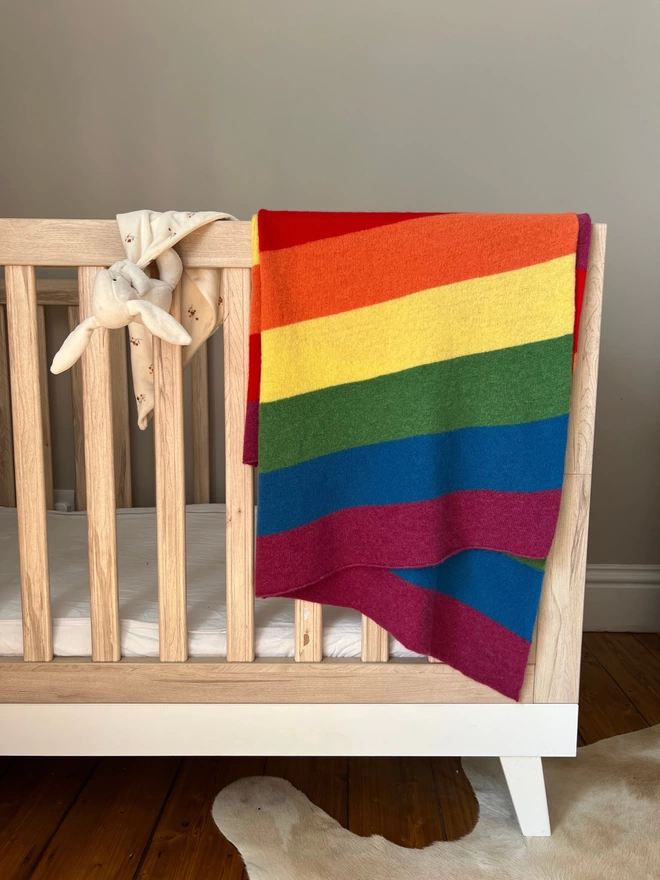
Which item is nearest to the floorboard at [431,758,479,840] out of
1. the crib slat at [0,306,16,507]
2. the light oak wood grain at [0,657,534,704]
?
the light oak wood grain at [0,657,534,704]

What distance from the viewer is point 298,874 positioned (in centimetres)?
94

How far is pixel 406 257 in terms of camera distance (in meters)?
0.85

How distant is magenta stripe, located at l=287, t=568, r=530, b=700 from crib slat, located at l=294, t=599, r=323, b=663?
0.02 metres

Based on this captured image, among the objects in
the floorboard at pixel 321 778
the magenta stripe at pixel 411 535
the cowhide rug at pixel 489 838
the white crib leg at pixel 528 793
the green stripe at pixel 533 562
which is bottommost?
the floorboard at pixel 321 778

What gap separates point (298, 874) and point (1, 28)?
1.90m

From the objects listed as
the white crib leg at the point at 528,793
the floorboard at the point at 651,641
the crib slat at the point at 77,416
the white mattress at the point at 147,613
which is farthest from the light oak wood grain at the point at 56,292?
the floorboard at the point at 651,641

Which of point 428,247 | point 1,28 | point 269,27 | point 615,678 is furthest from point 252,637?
point 1,28

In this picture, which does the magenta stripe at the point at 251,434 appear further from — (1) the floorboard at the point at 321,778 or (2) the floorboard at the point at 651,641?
(2) the floorboard at the point at 651,641

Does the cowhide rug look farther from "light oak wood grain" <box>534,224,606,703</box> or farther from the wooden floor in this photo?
"light oak wood grain" <box>534,224,606,703</box>

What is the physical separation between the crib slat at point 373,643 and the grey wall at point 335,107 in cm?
114

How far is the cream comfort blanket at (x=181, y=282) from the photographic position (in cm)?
86

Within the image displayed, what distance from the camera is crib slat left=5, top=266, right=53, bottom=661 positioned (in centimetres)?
90

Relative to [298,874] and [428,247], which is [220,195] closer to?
[428,247]

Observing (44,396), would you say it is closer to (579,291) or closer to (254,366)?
(254,366)
